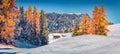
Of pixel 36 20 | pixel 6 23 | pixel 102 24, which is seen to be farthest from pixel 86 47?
pixel 36 20

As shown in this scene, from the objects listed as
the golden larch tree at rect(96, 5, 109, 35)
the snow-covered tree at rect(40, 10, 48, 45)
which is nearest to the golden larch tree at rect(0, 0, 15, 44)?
the golden larch tree at rect(96, 5, 109, 35)

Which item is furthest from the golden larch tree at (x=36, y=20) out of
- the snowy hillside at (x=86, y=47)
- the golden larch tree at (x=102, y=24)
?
the snowy hillside at (x=86, y=47)

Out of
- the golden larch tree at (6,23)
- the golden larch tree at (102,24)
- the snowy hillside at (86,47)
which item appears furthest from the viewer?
the golden larch tree at (102,24)

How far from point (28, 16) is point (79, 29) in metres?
48.5

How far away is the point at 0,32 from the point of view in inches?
1928

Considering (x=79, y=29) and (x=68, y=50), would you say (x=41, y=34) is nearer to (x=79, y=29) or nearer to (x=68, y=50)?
(x=79, y=29)

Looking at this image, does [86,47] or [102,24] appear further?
[102,24]

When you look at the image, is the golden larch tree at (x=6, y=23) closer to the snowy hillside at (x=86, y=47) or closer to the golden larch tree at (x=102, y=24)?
the golden larch tree at (x=102, y=24)

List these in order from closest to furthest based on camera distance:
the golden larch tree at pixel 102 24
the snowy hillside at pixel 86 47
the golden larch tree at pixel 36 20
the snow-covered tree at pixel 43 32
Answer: the snowy hillside at pixel 86 47 → the golden larch tree at pixel 102 24 → the snow-covered tree at pixel 43 32 → the golden larch tree at pixel 36 20

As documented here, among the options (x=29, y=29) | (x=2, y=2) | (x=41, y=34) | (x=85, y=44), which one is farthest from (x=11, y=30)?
(x=29, y=29)

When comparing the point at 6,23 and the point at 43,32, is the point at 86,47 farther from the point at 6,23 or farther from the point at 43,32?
the point at 43,32

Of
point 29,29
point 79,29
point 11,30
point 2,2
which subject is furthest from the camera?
point 29,29

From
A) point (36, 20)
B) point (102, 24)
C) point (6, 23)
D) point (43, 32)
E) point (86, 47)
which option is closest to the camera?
point (86, 47)

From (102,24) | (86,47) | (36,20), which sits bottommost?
(86,47)
